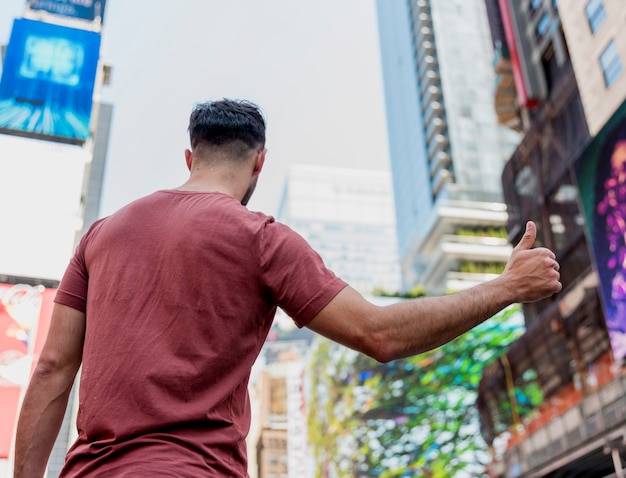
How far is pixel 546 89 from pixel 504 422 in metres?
13.4

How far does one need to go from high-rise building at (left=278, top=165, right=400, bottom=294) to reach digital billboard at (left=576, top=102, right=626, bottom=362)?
12703cm

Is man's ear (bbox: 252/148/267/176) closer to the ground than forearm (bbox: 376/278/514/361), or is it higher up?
higher up

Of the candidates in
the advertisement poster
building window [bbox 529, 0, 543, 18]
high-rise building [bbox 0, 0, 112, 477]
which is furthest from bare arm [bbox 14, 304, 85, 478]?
building window [bbox 529, 0, 543, 18]

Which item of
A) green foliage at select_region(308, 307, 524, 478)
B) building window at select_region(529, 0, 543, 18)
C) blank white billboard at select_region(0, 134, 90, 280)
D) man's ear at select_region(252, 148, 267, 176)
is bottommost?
green foliage at select_region(308, 307, 524, 478)

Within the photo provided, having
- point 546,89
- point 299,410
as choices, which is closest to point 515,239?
point 546,89

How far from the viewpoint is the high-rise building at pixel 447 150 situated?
247 ft

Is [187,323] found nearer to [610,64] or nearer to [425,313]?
[425,313]

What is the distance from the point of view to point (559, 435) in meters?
21.9

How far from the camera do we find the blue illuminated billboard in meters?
20.9

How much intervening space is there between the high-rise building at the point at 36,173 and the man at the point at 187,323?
1565 cm

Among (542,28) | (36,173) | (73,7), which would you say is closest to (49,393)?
(36,173)

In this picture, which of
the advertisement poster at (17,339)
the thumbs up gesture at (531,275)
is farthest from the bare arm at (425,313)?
the advertisement poster at (17,339)

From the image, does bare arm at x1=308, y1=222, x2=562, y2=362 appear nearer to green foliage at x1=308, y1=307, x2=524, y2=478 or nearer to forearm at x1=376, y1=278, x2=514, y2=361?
forearm at x1=376, y1=278, x2=514, y2=361

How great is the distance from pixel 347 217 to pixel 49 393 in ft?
531
